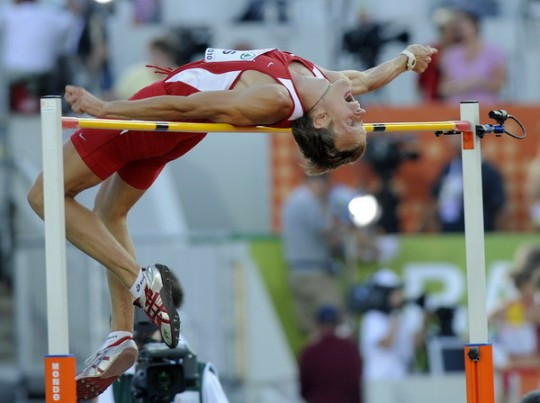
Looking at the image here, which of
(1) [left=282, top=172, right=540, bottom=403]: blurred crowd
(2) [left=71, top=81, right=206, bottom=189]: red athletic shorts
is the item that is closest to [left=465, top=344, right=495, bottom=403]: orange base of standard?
(2) [left=71, top=81, right=206, bottom=189]: red athletic shorts

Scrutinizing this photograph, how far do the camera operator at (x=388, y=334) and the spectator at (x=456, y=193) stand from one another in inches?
35.6

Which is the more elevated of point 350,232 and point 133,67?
point 133,67

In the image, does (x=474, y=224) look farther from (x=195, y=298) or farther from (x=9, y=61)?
(x=9, y=61)

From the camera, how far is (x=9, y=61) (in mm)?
12758

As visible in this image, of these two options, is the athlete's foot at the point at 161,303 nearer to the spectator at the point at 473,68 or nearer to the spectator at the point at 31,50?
the spectator at the point at 31,50

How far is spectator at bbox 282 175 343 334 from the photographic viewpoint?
472 inches

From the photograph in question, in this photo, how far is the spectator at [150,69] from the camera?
12.2 m

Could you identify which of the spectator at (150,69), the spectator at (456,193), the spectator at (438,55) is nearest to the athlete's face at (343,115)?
the spectator at (150,69)

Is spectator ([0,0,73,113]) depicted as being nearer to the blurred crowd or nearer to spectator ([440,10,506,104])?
the blurred crowd

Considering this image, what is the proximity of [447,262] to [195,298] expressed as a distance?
1.95 metres

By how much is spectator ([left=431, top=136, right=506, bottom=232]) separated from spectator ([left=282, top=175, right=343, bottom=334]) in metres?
0.99

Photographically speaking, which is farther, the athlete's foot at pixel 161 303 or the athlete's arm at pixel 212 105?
the athlete's foot at pixel 161 303

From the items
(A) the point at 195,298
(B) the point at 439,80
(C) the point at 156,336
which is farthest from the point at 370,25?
(C) the point at 156,336

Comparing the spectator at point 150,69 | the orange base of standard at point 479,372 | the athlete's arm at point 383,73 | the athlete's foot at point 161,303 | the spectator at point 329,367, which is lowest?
the spectator at point 329,367
